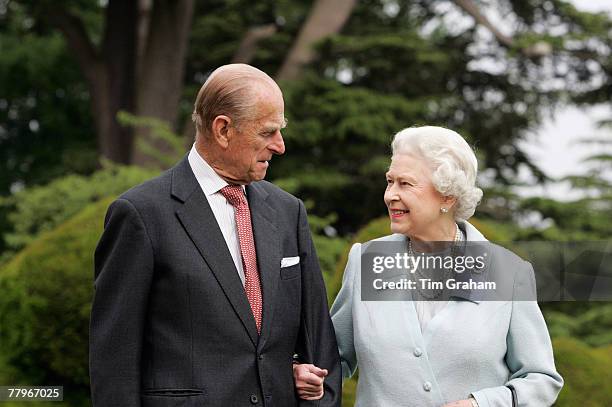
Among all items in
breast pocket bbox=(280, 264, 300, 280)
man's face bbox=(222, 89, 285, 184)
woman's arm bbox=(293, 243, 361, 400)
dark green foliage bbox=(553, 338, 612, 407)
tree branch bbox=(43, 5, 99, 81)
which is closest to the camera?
man's face bbox=(222, 89, 285, 184)

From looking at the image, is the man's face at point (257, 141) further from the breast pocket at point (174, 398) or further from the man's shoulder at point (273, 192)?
the breast pocket at point (174, 398)

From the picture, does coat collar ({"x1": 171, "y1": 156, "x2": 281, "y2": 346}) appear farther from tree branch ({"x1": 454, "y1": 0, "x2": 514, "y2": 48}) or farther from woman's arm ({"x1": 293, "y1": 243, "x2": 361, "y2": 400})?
tree branch ({"x1": 454, "y1": 0, "x2": 514, "y2": 48})

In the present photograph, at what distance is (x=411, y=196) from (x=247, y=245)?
1.62 ft

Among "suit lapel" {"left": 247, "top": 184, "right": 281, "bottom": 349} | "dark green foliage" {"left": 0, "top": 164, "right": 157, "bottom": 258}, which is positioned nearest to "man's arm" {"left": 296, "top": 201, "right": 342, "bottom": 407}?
"suit lapel" {"left": 247, "top": 184, "right": 281, "bottom": 349}

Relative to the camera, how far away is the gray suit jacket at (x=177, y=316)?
102 inches

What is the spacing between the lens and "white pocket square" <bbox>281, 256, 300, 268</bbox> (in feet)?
9.20

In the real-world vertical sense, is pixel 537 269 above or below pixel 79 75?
below

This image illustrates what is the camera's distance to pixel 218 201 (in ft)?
9.13

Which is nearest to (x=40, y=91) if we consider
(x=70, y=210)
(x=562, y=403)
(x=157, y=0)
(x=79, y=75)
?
(x=79, y=75)

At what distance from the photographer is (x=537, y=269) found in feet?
12.6

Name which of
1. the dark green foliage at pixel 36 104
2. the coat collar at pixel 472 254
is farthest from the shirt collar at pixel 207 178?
the dark green foliage at pixel 36 104

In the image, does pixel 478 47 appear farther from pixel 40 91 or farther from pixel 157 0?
pixel 40 91

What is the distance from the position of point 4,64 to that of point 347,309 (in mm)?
12620

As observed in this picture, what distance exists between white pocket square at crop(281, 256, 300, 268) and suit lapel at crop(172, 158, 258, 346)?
0.17 m
